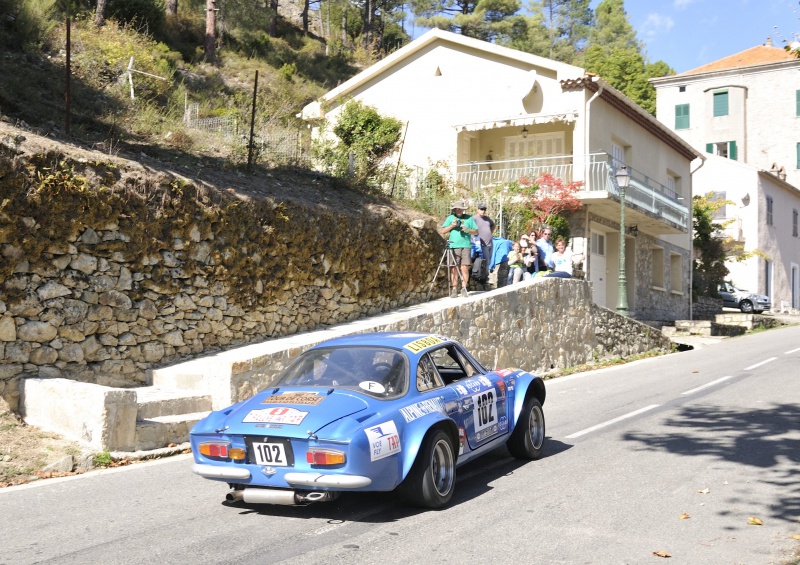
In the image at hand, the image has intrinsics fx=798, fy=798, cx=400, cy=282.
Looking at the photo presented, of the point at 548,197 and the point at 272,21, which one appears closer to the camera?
the point at 548,197

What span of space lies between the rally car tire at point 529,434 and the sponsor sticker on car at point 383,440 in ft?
7.59

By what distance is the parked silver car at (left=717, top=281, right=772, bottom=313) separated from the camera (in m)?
40.3

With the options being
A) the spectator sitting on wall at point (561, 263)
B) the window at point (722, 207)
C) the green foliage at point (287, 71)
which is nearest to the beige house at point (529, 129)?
the spectator sitting on wall at point (561, 263)

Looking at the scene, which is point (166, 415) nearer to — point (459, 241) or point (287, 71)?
point (459, 241)

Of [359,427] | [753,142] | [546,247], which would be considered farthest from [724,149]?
[359,427]

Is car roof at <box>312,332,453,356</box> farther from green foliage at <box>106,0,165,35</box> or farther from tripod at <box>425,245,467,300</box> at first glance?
green foliage at <box>106,0,165,35</box>

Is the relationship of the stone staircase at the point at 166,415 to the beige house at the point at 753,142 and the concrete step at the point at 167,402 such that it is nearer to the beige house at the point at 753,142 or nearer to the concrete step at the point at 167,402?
the concrete step at the point at 167,402

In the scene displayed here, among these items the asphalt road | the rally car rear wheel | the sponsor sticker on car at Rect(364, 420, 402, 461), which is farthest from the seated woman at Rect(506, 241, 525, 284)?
the sponsor sticker on car at Rect(364, 420, 402, 461)

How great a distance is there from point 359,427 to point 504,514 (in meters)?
1.37

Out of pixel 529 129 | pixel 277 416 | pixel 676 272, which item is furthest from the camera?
pixel 676 272

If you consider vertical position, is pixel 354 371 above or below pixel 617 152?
below

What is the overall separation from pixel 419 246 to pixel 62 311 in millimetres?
8082

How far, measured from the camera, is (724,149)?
51469 millimetres

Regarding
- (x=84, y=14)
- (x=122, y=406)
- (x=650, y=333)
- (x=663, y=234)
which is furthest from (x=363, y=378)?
(x=663, y=234)
